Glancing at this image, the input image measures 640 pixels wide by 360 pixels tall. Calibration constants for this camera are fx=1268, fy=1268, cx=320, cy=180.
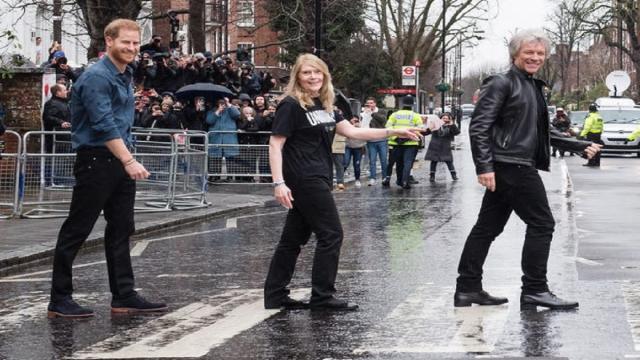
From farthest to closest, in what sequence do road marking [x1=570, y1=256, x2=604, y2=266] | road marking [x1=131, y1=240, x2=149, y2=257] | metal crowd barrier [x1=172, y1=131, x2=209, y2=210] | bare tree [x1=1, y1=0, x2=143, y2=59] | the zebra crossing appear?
bare tree [x1=1, y1=0, x2=143, y2=59], metal crowd barrier [x1=172, y1=131, x2=209, y2=210], road marking [x1=131, y1=240, x2=149, y2=257], road marking [x1=570, y1=256, x2=604, y2=266], the zebra crossing

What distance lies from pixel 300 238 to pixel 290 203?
0.37 metres

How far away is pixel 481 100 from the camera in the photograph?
26.8 ft

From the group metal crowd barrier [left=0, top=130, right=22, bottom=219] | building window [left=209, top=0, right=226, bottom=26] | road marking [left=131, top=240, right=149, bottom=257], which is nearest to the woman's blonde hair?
road marking [left=131, top=240, right=149, bottom=257]

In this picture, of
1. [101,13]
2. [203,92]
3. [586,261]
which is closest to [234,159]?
[203,92]

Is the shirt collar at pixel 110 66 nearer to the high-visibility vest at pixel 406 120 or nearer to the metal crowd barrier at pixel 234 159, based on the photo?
the metal crowd barrier at pixel 234 159

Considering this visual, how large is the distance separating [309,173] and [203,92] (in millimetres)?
16800

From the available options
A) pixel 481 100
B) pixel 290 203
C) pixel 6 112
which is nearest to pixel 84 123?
pixel 290 203

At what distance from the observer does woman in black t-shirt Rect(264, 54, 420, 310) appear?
8188 millimetres

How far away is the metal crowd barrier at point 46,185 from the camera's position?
1614cm

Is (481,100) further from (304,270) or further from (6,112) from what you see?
(6,112)

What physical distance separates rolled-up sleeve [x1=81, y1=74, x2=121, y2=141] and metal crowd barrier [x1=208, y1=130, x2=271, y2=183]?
49.6 ft

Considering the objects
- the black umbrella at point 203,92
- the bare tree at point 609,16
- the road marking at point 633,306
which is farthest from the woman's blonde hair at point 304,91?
the bare tree at point 609,16

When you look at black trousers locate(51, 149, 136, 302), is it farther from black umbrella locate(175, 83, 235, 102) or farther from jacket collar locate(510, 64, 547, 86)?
black umbrella locate(175, 83, 235, 102)

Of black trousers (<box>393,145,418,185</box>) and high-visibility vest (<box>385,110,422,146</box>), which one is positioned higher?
high-visibility vest (<box>385,110,422,146</box>)
